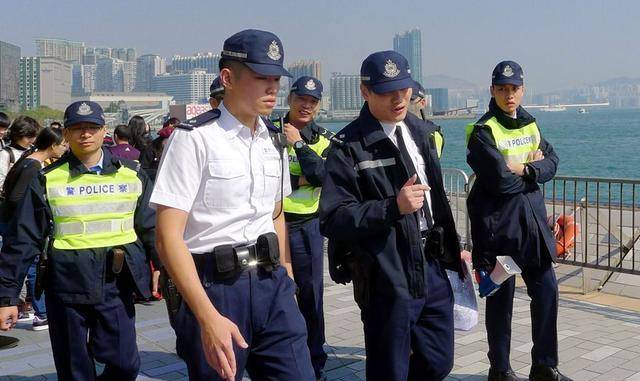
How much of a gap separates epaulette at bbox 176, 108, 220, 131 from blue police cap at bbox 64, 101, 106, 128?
4.53ft

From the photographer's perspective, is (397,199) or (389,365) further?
(389,365)

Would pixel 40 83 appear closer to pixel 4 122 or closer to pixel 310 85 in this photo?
pixel 4 122

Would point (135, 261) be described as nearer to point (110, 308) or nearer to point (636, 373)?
point (110, 308)

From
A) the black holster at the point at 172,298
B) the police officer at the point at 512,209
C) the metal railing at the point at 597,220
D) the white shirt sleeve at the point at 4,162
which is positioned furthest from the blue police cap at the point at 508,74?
the white shirt sleeve at the point at 4,162

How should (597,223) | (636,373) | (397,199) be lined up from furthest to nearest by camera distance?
(597,223) < (636,373) < (397,199)

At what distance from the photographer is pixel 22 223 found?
3.57 metres

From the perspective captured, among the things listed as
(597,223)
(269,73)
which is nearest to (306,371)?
(269,73)

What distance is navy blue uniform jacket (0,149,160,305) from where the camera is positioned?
3.54m

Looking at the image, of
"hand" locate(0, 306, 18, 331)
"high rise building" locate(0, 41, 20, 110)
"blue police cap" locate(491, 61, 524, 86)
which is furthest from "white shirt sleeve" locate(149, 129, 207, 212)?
"high rise building" locate(0, 41, 20, 110)

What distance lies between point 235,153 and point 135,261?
1430 mm

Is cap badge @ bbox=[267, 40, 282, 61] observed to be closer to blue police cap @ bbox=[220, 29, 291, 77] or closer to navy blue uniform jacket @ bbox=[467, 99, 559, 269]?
blue police cap @ bbox=[220, 29, 291, 77]

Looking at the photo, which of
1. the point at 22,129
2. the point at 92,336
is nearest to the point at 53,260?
the point at 92,336

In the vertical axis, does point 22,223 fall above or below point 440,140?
below

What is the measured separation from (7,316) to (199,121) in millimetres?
1725
